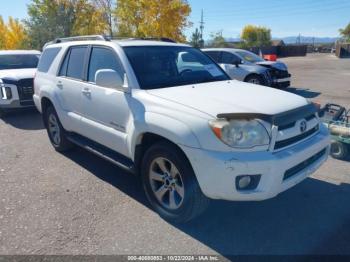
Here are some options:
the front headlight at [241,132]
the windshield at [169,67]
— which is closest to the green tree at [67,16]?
the windshield at [169,67]

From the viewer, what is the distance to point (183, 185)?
2953 millimetres

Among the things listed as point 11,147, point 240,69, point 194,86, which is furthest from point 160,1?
point 194,86

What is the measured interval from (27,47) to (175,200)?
2883cm

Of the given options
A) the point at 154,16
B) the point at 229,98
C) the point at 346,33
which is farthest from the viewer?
the point at 346,33

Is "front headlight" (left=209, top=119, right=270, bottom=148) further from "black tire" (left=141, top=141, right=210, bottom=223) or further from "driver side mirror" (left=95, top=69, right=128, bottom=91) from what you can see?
"driver side mirror" (left=95, top=69, right=128, bottom=91)

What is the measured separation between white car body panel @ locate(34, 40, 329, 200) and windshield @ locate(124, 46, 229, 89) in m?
0.12

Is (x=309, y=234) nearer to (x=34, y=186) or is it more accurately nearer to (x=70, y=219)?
(x=70, y=219)

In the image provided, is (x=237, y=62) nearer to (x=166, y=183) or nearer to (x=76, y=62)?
(x=76, y=62)

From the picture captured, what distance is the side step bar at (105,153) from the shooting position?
→ 11.9 ft

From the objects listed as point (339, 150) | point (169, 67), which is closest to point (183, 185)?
point (169, 67)

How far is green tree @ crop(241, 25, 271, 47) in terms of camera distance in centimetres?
6765

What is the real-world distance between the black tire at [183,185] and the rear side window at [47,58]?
2.97 metres

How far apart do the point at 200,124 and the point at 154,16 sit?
16722 millimetres

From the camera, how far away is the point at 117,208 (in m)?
3.56
